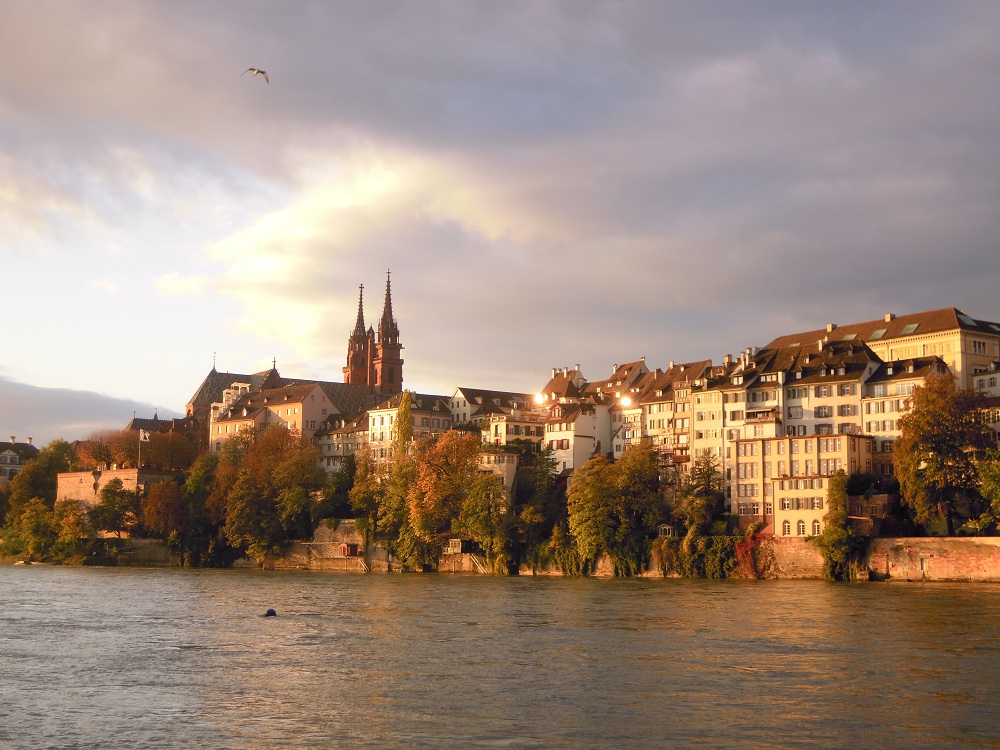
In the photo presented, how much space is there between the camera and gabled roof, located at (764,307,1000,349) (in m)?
101

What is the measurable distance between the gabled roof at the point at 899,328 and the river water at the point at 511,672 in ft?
126

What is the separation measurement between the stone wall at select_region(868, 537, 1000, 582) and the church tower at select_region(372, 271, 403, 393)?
112932 millimetres

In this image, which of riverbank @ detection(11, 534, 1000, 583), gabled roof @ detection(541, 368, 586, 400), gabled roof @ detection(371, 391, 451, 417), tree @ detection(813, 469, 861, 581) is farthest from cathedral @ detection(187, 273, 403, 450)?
tree @ detection(813, 469, 861, 581)

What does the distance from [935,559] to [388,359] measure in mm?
121782

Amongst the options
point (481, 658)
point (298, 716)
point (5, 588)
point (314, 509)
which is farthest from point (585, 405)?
point (298, 716)

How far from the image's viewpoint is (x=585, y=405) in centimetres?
12306

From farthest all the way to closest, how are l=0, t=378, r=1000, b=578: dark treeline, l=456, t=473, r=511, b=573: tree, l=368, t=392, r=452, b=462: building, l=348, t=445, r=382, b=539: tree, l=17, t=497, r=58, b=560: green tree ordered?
l=368, t=392, r=452, b=462: building, l=17, t=497, r=58, b=560: green tree, l=348, t=445, r=382, b=539: tree, l=456, t=473, r=511, b=573: tree, l=0, t=378, r=1000, b=578: dark treeline

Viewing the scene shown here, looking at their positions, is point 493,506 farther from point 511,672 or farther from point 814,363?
point 511,672

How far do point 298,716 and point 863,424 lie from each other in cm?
7564

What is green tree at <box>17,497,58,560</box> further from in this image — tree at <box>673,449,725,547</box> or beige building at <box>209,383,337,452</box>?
tree at <box>673,449,725,547</box>

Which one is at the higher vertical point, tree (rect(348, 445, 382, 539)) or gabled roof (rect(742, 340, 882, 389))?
gabled roof (rect(742, 340, 882, 389))

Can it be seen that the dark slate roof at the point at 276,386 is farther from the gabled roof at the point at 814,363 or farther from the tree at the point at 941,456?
the tree at the point at 941,456

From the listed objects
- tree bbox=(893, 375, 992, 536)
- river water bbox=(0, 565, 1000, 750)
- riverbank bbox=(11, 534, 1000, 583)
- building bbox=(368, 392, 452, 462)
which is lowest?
river water bbox=(0, 565, 1000, 750)

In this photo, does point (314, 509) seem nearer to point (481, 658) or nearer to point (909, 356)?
point (909, 356)
